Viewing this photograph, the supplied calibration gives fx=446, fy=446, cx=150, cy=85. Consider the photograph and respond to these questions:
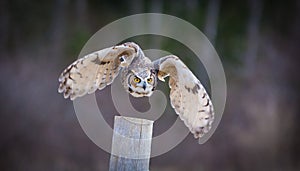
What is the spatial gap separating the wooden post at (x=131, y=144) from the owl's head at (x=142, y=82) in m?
0.14

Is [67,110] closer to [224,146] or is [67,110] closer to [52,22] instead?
[52,22]

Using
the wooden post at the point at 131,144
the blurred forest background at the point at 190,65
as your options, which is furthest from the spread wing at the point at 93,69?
the blurred forest background at the point at 190,65

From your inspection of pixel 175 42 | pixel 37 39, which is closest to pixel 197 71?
pixel 175 42

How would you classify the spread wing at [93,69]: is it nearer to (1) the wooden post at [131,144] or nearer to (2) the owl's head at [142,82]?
(2) the owl's head at [142,82]

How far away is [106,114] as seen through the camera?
3.72m

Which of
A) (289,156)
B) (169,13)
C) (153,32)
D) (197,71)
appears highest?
(169,13)

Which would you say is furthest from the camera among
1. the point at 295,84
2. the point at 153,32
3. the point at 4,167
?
the point at 295,84

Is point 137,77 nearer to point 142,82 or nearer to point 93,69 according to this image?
point 142,82

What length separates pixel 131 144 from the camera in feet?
3.53

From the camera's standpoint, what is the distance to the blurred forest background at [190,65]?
3.62m

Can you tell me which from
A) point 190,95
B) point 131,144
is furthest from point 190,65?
point 131,144

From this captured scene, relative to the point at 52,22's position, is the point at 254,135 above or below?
below

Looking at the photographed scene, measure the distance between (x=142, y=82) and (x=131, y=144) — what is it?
0.20 metres

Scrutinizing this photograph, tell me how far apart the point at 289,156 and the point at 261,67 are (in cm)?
84
